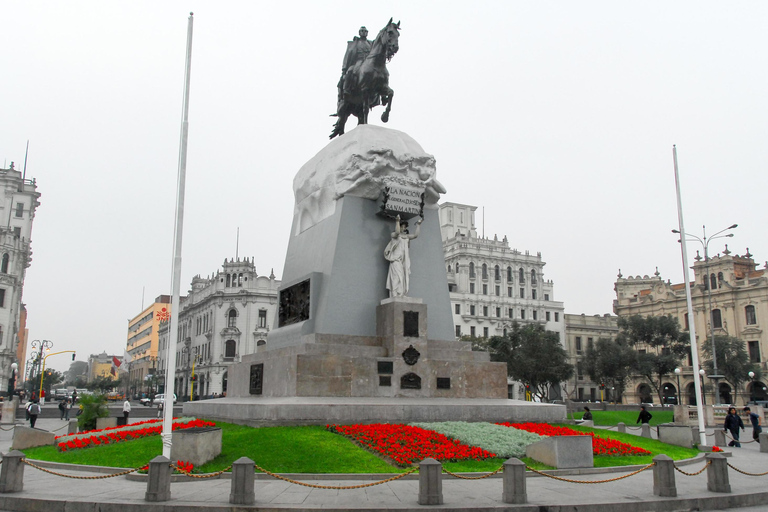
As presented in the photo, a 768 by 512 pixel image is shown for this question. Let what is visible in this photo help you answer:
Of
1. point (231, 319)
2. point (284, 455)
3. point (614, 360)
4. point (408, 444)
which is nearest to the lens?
point (284, 455)

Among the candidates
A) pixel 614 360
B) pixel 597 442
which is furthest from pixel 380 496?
pixel 614 360

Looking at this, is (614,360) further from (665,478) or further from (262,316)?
(665,478)

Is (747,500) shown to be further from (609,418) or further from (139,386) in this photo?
(139,386)

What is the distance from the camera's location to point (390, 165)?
18703mm

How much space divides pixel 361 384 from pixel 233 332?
211 ft

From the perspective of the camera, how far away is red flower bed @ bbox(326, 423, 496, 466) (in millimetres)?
12070

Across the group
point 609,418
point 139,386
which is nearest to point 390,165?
point 609,418

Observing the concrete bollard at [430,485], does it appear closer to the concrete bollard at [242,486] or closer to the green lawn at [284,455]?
the green lawn at [284,455]

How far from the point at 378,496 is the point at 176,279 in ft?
20.3

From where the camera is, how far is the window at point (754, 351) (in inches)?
2675

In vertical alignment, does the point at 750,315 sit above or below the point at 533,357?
above

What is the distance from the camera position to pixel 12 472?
1012 centimetres

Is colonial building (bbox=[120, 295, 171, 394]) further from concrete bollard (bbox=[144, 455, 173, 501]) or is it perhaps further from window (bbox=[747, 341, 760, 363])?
concrete bollard (bbox=[144, 455, 173, 501])

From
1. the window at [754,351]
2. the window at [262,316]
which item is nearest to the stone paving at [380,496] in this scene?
the window at [754,351]
